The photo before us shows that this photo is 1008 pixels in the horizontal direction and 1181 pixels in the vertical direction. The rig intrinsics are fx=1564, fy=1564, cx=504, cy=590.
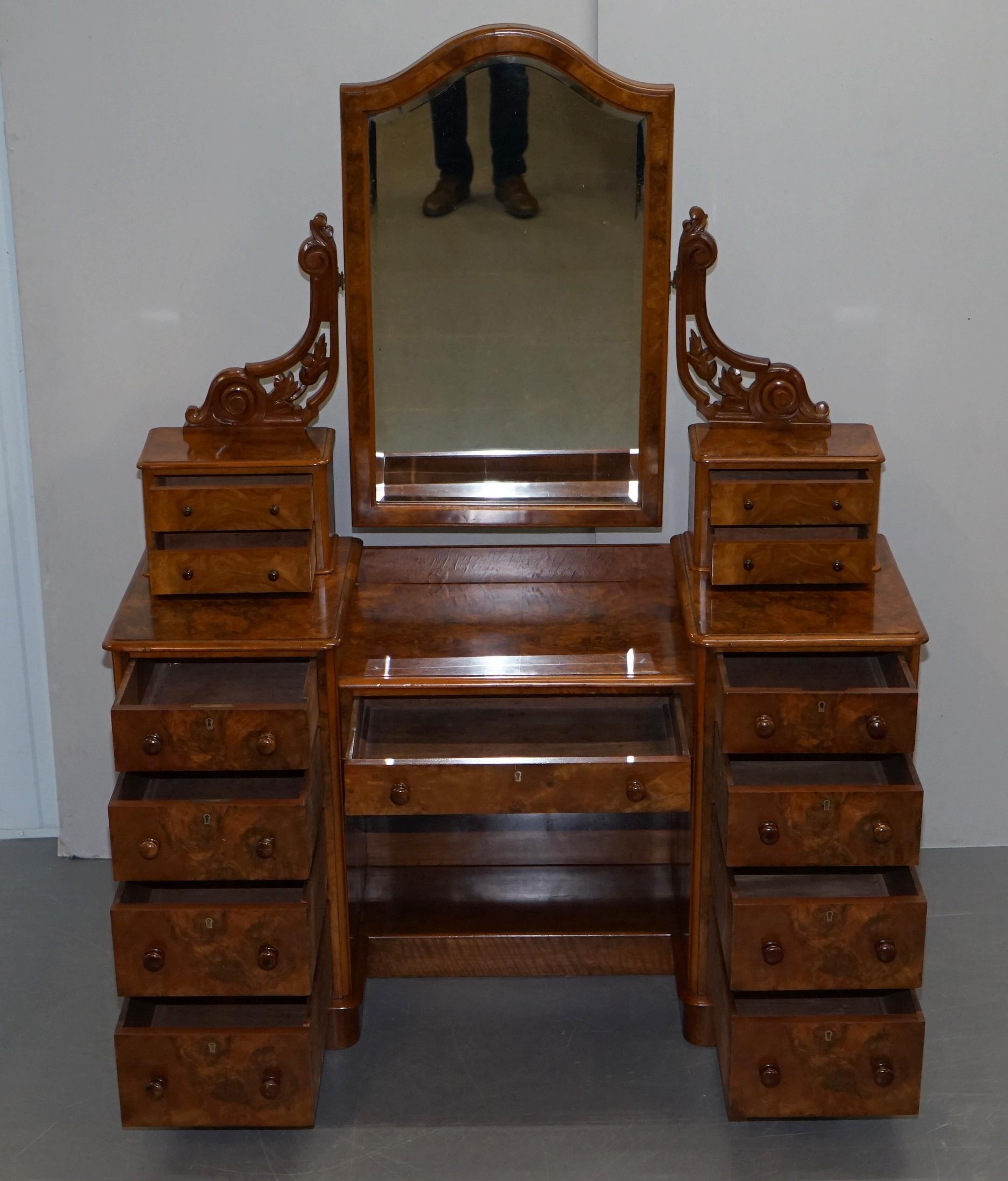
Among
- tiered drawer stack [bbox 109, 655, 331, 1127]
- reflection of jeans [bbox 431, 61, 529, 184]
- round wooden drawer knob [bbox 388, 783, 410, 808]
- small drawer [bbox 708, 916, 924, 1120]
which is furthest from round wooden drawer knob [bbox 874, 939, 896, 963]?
reflection of jeans [bbox 431, 61, 529, 184]

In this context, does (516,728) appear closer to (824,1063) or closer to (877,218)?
(824,1063)

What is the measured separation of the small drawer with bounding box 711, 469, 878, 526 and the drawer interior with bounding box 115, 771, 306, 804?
0.94 m

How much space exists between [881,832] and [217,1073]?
1.20 metres

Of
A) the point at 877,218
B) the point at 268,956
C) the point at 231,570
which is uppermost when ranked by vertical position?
the point at 877,218

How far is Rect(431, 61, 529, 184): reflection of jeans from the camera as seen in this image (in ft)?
9.35

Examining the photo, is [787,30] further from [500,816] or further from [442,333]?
[500,816]

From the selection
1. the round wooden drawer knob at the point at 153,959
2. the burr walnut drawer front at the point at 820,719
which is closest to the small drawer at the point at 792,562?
the burr walnut drawer front at the point at 820,719

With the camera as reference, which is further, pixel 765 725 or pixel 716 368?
pixel 716 368

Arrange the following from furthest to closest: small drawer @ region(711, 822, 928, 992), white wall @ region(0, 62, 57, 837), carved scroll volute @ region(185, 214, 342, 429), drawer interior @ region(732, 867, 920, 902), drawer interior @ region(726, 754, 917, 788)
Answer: white wall @ region(0, 62, 57, 837)
carved scroll volute @ region(185, 214, 342, 429)
drawer interior @ region(726, 754, 917, 788)
drawer interior @ region(732, 867, 920, 902)
small drawer @ region(711, 822, 928, 992)

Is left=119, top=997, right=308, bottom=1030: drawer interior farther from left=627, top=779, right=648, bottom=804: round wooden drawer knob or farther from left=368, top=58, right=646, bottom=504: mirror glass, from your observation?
left=368, top=58, right=646, bottom=504: mirror glass

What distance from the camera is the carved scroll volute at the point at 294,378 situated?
2.97 m

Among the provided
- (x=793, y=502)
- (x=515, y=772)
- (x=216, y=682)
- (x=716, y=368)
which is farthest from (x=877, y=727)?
(x=216, y=682)

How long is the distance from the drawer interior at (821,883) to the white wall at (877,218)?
85 centimetres

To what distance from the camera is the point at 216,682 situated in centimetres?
295
